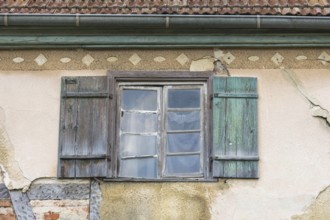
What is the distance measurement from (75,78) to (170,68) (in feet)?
3.63

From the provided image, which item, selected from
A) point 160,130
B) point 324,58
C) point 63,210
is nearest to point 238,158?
point 160,130

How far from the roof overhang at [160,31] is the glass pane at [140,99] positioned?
0.54 m

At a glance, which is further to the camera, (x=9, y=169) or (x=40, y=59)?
(x=40, y=59)

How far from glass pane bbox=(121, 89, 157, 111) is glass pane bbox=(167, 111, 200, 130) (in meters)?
0.23

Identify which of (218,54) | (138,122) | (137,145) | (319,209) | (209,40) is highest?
(209,40)

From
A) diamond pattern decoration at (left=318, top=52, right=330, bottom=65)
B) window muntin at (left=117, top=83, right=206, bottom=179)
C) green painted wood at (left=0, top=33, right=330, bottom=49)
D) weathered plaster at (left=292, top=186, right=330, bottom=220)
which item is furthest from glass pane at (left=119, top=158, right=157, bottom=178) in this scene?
diamond pattern decoration at (left=318, top=52, right=330, bottom=65)

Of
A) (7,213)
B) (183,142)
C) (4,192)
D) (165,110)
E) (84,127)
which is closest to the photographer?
(7,213)

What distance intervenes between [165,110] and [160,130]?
0.25 meters

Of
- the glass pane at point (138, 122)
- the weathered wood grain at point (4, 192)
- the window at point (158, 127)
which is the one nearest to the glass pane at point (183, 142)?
the window at point (158, 127)

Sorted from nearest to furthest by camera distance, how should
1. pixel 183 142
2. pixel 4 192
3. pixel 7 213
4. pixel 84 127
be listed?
1. pixel 7 213
2. pixel 4 192
3. pixel 84 127
4. pixel 183 142

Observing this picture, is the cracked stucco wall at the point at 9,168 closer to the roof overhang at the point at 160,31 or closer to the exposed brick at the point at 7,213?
the exposed brick at the point at 7,213

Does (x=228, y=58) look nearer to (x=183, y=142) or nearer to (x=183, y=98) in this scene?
(x=183, y=98)

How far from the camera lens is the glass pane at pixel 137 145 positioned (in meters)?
10.8

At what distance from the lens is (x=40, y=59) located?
36.4 ft
